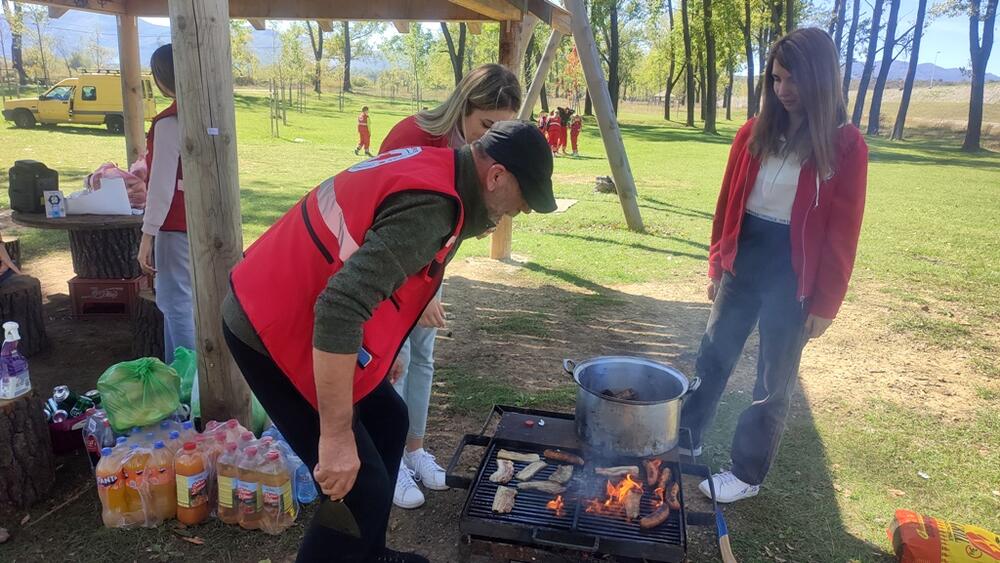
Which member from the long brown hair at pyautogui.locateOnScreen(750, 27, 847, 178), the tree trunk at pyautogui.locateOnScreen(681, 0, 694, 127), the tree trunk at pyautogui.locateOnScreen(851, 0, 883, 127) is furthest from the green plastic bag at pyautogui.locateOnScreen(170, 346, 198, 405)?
the tree trunk at pyautogui.locateOnScreen(851, 0, 883, 127)

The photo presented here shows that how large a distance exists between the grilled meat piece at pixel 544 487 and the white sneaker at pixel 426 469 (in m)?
0.83

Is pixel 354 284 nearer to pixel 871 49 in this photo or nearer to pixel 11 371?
pixel 11 371

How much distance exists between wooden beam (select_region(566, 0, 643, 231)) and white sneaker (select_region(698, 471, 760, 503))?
526 cm

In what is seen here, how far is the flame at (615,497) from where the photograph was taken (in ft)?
7.81

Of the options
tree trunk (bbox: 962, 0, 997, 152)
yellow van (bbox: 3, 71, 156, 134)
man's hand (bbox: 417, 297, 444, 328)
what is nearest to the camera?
man's hand (bbox: 417, 297, 444, 328)

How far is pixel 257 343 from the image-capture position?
1815 millimetres

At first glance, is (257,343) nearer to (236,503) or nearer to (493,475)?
(493,475)

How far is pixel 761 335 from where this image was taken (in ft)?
10.1

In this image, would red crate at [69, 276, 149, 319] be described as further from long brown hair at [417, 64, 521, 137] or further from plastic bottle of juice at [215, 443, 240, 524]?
long brown hair at [417, 64, 521, 137]

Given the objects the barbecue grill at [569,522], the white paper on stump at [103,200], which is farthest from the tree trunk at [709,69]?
the barbecue grill at [569,522]

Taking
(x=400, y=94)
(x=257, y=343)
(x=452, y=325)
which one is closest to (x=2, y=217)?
(x=452, y=325)

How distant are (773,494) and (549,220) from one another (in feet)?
24.1

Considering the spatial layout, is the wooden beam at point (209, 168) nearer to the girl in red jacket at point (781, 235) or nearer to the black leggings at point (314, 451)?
the black leggings at point (314, 451)

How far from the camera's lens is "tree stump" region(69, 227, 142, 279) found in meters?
5.13
